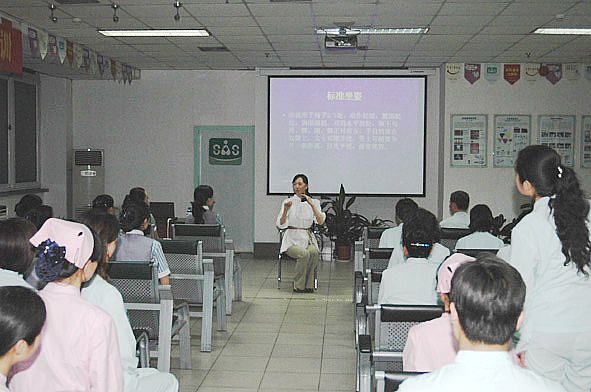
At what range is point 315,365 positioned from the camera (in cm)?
564

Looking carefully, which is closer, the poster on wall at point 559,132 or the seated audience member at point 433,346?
the seated audience member at point 433,346

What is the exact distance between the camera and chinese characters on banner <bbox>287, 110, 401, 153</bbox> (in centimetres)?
1158

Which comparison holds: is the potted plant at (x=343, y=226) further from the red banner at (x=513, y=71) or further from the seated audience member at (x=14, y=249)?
the seated audience member at (x=14, y=249)

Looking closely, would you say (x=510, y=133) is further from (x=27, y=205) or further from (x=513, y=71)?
(x=27, y=205)

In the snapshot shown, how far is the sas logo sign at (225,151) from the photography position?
39.2ft

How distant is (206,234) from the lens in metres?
7.06

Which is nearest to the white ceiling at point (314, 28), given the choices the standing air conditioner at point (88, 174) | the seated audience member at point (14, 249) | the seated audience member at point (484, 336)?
the standing air conditioner at point (88, 174)

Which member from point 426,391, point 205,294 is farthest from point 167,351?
point 426,391

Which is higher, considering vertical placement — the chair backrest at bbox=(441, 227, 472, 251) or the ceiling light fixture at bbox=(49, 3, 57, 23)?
the ceiling light fixture at bbox=(49, 3, 57, 23)

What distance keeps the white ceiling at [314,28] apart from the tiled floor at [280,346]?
3.01m

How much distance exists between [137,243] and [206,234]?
1.88 metres

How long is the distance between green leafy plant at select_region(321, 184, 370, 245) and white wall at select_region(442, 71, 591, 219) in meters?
1.34

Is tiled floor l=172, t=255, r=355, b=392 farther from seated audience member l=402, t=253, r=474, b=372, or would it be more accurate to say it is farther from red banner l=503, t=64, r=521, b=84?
red banner l=503, t=64, r=521, b=84

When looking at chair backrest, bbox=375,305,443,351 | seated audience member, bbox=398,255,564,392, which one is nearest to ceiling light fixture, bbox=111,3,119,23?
chair backrest, bbox=375,305,443,351
